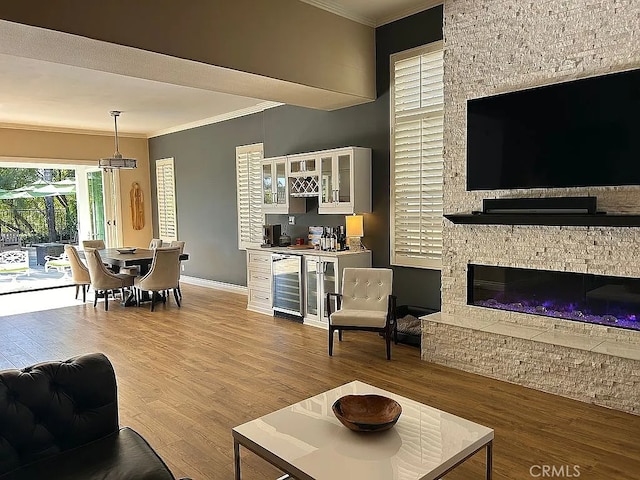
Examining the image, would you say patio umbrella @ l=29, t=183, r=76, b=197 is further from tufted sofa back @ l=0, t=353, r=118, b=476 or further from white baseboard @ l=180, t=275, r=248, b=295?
tufted sofa back @ l=0, t=353, r=118, b=476

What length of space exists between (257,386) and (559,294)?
2604 millimetres

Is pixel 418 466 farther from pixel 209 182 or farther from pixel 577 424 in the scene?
pixel 209 182

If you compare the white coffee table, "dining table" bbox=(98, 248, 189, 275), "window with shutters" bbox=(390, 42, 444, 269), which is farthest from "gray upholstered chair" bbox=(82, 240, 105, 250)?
the white coffee table

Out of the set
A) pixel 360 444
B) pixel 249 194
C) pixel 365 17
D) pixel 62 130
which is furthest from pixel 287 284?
pixel 62 130

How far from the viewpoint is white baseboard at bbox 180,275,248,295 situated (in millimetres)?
8223

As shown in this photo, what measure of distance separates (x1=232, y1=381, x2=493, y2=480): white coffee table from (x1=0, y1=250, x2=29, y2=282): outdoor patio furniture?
8344 millimetres

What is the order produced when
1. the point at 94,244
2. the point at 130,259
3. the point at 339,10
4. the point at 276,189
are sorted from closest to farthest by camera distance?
the point at 339,10 < the point at 276,189 < the point at 130,259 < the point at 94,244

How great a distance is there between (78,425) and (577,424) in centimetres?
299

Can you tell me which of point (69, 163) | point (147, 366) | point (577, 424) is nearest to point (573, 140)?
point (577, 424)

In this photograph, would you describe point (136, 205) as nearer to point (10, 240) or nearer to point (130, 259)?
point (10, 240)

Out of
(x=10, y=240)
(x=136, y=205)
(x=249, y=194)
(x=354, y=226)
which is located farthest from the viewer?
(x=136, y=205)

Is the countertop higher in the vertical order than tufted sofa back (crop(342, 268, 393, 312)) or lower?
higher

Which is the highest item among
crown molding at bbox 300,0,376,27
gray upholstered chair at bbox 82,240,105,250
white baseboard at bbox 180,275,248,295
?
crown molding at bbox 300,0,376,27

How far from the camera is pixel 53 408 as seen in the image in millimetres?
2100
